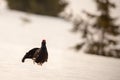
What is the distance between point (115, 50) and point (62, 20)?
3272mm

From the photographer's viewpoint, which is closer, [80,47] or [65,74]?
[65,74]

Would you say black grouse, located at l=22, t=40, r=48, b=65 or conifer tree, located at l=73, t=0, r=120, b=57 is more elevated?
conifer tree, located at l=73, t=0, r=120, b=57

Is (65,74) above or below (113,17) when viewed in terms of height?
below

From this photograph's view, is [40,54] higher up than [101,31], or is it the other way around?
[101,31]

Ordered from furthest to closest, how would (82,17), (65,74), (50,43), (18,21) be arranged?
(18,21), (82,17), (50,43), (65,74)

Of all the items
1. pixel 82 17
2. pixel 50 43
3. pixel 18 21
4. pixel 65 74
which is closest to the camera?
pixel 65 74

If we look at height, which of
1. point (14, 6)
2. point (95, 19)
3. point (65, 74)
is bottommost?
point (65, 74)

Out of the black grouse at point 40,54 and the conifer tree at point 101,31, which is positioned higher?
the conifer tree at point 101,31

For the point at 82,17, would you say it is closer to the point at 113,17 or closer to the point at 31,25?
the point at 113,17

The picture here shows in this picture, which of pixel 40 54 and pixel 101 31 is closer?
pixel 40 54

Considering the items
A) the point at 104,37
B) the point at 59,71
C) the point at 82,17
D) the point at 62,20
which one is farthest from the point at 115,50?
the point at 59,71

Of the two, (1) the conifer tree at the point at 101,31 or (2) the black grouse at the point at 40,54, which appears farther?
(1) the conifer tree at the point at 101,31

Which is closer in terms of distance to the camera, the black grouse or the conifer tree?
the black grouse

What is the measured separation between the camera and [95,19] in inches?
556
